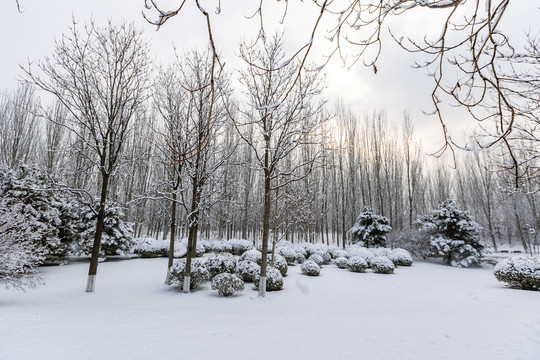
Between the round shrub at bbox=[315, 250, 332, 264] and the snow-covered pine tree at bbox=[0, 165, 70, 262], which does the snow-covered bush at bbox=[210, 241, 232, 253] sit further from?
the snow-covered pine tree at bbox=[0, 165, 70, 262]

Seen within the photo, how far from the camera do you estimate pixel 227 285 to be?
808 cm

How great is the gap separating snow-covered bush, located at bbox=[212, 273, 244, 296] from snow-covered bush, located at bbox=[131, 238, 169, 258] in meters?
9.72

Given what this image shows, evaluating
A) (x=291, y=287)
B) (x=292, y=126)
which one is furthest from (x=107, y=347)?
(x=292, y=126)

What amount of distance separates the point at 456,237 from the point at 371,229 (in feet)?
16.8

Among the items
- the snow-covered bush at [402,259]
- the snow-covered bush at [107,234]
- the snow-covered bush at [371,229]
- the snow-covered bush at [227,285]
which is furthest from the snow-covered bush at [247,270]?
the snow-covered bush at [371,229]

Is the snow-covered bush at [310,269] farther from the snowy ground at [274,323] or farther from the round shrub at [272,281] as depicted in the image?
the round shrub at [272,281]

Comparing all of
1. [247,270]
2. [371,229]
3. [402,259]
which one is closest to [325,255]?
[402,259]

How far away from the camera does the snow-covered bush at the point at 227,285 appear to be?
807 centimetres

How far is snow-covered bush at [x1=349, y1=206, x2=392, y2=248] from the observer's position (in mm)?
19203

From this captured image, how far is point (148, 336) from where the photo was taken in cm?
477

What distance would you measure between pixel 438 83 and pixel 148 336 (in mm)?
5733

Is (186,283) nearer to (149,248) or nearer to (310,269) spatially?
(310,269)

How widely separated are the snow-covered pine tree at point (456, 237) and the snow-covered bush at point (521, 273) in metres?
5.54

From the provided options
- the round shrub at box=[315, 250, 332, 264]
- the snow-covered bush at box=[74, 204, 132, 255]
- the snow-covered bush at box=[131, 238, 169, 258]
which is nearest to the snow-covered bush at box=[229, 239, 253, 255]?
the snow-covered bush at box=[131, 238, 169, 258]
